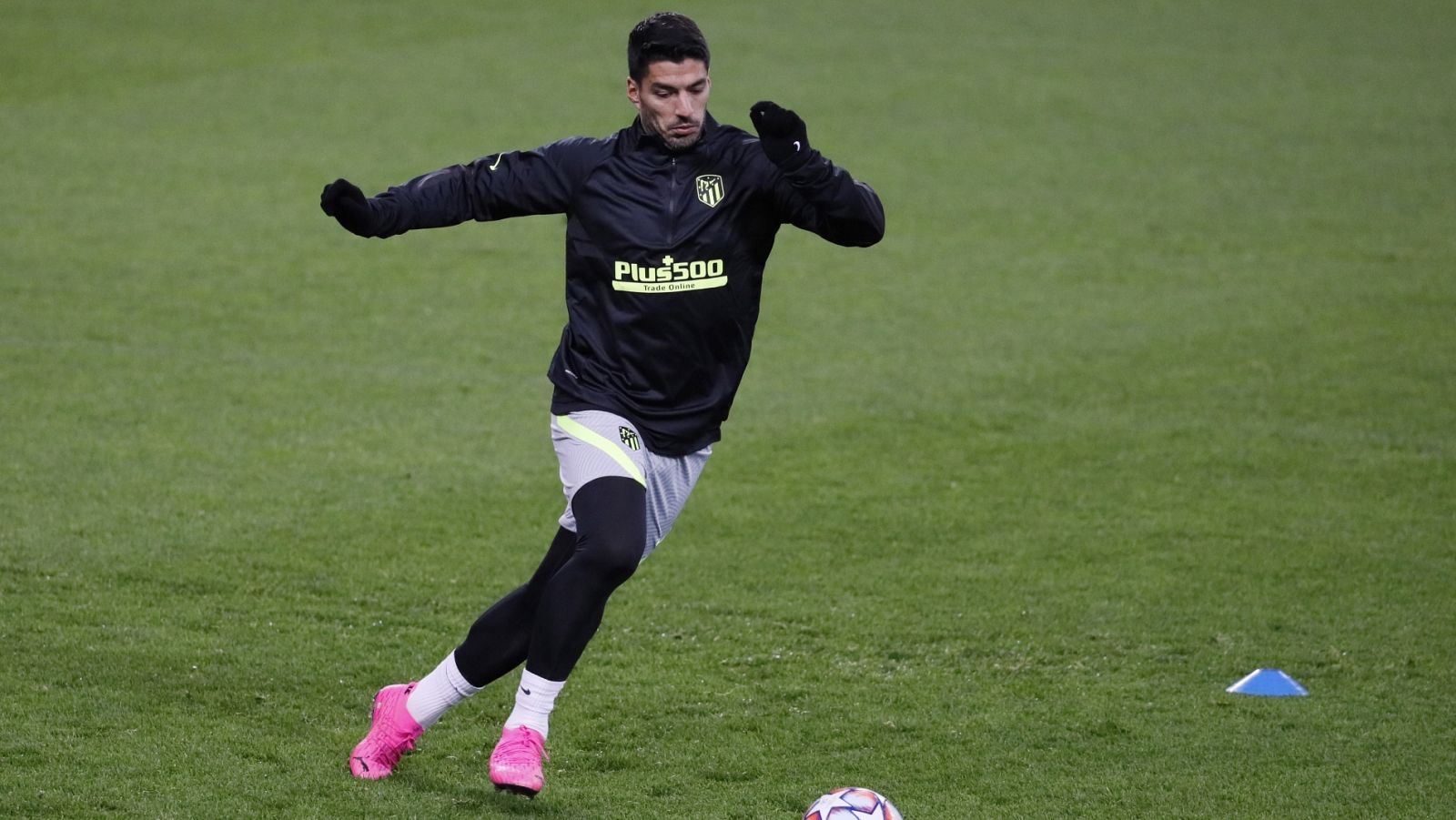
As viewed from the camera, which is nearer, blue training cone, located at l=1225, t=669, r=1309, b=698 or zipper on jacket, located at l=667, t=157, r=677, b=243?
zipper on jacket, located at l=667, t=157, r=677, b=243

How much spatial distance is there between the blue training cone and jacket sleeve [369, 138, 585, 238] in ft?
9.93

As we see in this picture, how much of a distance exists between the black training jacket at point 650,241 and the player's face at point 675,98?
0.07 m

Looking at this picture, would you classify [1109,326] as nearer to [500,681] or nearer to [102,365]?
[102,365]

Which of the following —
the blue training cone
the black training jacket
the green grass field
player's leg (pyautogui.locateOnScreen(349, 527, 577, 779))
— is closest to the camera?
the black training jacket

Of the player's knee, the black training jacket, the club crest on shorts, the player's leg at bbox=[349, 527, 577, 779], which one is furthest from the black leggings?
the club crest on shorts

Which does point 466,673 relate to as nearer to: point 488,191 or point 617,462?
point 617,462

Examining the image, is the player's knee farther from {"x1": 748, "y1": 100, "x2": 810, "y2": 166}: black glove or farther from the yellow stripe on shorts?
{"x1": 748, "y1": 100, "x2": 810, "y2": 166}: black glove

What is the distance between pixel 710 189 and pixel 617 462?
2.66 feet

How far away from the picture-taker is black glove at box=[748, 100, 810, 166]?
4.74 meters

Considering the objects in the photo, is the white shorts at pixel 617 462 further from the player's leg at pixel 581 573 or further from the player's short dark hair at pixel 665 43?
the player's short dark hair at pixel 665 43

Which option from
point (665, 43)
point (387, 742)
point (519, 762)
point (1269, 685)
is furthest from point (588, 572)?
point (1269, 685)

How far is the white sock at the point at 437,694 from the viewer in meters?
5.27

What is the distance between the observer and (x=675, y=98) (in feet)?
16.4

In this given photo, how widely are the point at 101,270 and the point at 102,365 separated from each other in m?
2.52
